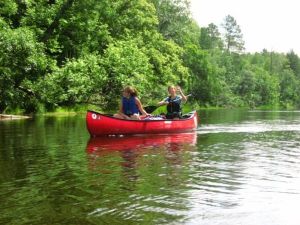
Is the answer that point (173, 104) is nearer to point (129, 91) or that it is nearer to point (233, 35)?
point (129, 91)

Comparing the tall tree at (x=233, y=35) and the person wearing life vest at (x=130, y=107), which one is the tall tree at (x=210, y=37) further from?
the person wearing life vest at (x=130, y=107)

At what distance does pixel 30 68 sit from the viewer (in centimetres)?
2939

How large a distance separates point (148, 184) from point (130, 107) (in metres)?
8.75

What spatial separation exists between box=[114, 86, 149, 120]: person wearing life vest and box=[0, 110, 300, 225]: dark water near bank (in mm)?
2793

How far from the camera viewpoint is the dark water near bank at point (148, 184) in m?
5.54

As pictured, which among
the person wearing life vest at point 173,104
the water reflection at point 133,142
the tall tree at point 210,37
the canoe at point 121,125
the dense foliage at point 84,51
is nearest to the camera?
the water reflection at point 133,142

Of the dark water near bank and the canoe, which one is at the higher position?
the canoe

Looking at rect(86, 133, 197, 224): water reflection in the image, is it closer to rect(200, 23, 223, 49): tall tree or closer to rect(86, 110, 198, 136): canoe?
rect(86, 110, 198, 136): canoe

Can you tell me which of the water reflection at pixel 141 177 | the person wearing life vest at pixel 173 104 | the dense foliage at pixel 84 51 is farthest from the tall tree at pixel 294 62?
the water reflection at pixel 141 177

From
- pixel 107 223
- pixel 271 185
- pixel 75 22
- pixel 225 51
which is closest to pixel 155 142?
pixel 271 185

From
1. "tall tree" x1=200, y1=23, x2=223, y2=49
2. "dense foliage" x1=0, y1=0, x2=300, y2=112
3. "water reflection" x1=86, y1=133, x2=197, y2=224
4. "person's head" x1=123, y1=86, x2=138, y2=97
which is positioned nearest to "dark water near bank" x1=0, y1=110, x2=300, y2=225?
"water reflection" x1=86, y1=133, x2=197, y2=224

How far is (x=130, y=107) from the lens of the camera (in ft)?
52.5

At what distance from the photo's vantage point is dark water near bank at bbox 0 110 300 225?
218 inches

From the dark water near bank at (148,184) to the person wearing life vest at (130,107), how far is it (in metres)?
2.79
